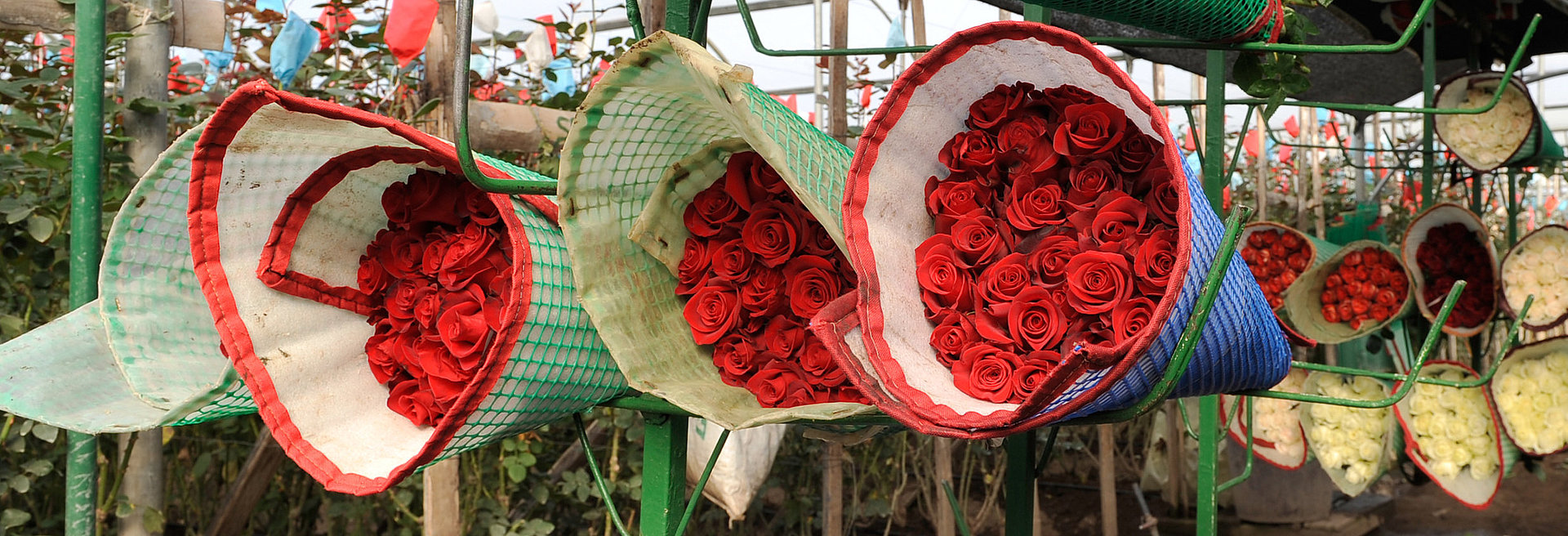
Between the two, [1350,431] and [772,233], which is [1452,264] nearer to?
[1350,431]

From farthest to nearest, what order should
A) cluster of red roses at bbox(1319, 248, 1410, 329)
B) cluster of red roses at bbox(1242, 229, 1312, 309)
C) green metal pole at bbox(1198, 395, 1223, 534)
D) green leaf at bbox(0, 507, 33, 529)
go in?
cluster of red roses at bbox(1242, 229, 1312, 309) < cluster of red roses at bbox(1319, 248, 1410, 329) < green leaf at bbox(0, 507, 33, 529) < green metal pole at bbox(1198, 395, 1223, 534)

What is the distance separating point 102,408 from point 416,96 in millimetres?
791

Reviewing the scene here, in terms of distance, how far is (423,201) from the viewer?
925 millimetres

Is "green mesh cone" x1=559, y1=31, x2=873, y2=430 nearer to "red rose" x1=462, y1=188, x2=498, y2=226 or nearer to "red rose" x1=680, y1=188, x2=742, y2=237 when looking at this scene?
"red rose" x1=680, y1=188, x2=742, y2=237

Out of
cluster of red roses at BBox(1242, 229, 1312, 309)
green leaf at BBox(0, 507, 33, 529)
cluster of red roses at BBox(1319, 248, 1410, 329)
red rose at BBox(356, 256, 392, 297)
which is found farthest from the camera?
cluster of red roses at BBox(1242, 229, 1312, 309)

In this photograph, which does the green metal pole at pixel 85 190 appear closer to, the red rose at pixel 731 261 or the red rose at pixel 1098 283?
the red rose at pixel 731 261

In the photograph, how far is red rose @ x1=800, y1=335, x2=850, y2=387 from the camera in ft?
2.71

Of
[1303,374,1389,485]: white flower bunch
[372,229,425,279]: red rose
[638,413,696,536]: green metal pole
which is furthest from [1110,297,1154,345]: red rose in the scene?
[1303,374,1389,485]: white flower bunch

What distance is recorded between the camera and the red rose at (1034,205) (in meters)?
0.78

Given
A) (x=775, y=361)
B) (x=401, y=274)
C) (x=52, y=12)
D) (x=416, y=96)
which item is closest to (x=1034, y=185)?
(x=775, y=361)

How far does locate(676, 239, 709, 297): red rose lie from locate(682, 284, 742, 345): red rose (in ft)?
0.04

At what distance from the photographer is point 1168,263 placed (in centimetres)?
71

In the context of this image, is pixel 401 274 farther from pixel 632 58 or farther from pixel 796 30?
pixel 796 30

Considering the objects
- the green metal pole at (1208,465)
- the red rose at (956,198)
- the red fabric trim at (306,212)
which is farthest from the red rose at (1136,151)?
the green metal pole at (1208,465)
